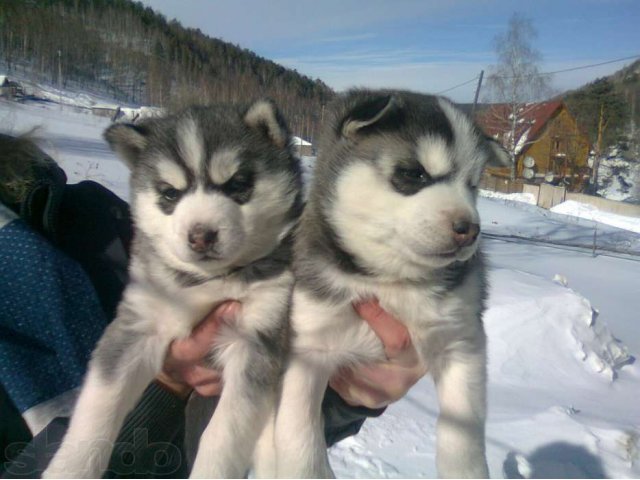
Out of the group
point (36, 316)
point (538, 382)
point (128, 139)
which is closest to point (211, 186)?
point (128, 139)

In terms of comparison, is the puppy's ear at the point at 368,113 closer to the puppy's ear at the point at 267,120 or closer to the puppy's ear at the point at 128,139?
the puppy's ear at the point at 267,120

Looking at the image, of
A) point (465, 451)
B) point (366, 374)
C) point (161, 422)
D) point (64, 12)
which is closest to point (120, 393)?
point (161, 422)

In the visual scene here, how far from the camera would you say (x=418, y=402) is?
194 inches

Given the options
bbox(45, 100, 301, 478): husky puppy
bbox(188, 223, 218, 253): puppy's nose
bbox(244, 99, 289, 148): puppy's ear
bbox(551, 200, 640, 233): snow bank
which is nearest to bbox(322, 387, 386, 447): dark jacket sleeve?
bbox(45, 100, 301, 478): husky puppy

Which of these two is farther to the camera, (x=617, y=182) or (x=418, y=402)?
(x=617, y=182)

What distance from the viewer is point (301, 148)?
2.69 m

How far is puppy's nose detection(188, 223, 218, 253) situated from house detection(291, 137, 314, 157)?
2.51 feet

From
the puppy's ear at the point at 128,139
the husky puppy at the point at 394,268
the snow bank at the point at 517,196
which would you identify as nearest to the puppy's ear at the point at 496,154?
the husky puppy at the point at 394,268

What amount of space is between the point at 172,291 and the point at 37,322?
535 millimetres

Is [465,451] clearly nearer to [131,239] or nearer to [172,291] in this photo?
[172,291]

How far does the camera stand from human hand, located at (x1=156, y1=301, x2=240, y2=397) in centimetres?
222

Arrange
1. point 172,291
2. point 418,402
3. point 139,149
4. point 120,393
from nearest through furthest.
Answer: point 120,393
point 172,291
point 139,149
point 418,402

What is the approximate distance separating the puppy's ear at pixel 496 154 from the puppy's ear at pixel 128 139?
1.52 metres

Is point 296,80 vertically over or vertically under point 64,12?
under
